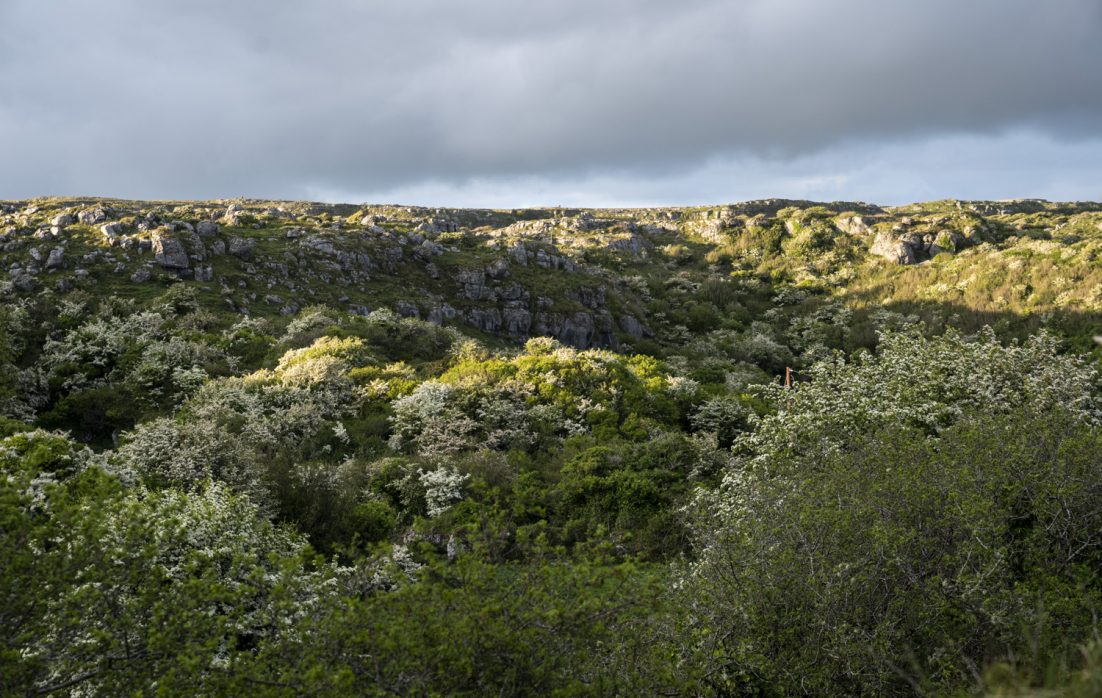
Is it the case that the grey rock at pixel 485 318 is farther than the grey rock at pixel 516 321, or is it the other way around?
the grey rock at pixel 516 321

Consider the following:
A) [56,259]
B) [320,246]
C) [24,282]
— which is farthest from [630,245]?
[24,282]

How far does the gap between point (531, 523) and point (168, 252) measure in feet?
132

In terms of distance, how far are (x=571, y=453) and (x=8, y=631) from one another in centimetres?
1489

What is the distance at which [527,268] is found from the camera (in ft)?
205

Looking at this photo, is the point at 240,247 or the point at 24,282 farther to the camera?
the point at 240,247

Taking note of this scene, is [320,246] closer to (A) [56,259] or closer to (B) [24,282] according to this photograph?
(A) [56,259]

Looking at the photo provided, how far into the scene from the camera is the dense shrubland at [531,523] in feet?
18.6

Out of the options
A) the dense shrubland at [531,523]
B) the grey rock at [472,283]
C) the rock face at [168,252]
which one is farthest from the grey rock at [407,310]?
the dense shrubland at [531,523]

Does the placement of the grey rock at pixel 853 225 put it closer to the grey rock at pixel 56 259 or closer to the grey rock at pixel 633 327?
the grey rock at pixel 633 327

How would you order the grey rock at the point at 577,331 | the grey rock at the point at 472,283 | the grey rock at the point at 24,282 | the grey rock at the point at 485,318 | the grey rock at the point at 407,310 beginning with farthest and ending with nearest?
the grey rock at the point at 472,283 < the grey rock at the point at 577,331 < the grey rock at the point at 485,318 < the grey rock at the point at 407,310 < the grey rock at the point at 24,282

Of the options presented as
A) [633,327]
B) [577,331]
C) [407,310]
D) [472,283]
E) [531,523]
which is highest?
[472,283]

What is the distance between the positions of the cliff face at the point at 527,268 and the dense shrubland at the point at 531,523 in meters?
13.8

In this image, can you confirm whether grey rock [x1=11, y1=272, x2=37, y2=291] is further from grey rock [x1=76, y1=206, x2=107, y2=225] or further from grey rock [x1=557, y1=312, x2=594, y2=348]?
grey rock [x1=557, y1=312, x2=594, y2=348]

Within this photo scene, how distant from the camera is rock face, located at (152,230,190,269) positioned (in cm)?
4141
